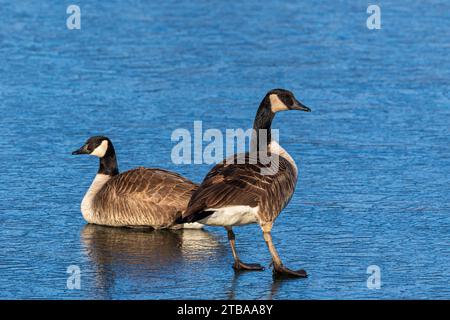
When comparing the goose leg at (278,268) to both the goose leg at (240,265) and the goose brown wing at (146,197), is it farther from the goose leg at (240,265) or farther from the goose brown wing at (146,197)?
the goose brown wing at (146,197)

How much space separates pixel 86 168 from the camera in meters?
10.5

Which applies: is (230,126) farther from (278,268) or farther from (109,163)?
(278,268)

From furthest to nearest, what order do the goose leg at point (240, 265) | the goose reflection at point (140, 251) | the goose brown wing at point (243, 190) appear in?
the goose leg at point (240, 265)
the goose reflection at point (140, 251)
the goose brown wing at point (243, 190)

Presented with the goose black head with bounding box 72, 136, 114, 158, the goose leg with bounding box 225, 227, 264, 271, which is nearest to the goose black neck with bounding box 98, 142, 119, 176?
the goose black head with bounding box 72, 136, 114, 158

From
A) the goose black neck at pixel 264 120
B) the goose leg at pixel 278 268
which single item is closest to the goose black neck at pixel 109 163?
the goose black neck at pixel 264 120

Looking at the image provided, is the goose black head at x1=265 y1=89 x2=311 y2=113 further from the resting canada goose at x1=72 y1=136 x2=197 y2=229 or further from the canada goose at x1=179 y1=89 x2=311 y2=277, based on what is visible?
the resting canada goose at x1=72 y1=136 x2=197 y2=229

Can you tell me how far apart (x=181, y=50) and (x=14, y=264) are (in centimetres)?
756

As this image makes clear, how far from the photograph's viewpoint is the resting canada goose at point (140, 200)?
28.8 feet

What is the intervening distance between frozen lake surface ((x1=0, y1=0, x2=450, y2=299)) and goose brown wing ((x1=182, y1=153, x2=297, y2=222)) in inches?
18.2

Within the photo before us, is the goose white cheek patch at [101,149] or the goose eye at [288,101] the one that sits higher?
the goose eye at [288,101]

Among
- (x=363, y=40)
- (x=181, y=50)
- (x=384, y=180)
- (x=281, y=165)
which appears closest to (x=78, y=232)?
(x=281, y=165)

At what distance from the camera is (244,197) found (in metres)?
7.39

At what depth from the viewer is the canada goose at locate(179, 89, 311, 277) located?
727 centimetres

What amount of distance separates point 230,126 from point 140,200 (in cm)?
276
